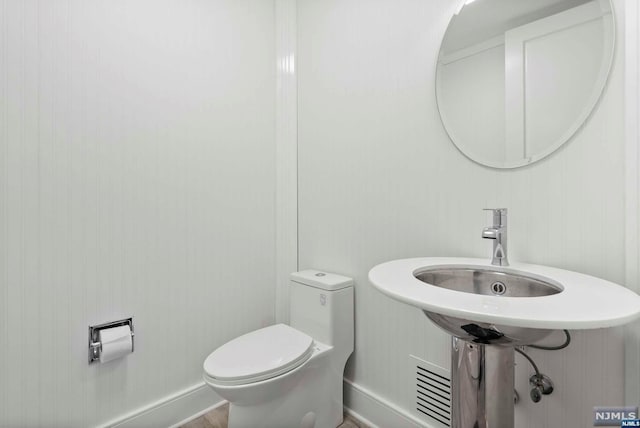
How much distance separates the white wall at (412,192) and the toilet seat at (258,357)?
0.39 m

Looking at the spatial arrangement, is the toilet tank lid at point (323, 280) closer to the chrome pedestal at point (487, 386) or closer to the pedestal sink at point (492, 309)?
the pedestal sink at point (492, 309)

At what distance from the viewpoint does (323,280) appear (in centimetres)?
148

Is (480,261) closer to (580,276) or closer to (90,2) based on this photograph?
(580,276)

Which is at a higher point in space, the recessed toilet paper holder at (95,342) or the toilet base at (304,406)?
the recessed toilet paper holder at (95,342)

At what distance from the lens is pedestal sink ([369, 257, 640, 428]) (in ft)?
1.84

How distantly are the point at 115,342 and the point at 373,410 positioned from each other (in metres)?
1.17

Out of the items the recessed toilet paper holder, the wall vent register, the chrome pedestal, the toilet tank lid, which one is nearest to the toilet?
the toilet tank lid

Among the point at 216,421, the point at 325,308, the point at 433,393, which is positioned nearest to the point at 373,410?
the point at 433,393

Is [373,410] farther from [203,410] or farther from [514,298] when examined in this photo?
[514,298]

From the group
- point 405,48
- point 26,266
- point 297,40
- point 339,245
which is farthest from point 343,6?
point 26,266

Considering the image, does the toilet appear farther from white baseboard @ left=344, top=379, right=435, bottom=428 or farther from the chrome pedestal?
the chrome pedestal

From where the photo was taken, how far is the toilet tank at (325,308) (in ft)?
4.66

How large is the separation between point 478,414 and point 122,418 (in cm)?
139

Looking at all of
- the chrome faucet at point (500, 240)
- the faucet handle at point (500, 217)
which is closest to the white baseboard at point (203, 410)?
the chrome faucet at point (500, 240)
